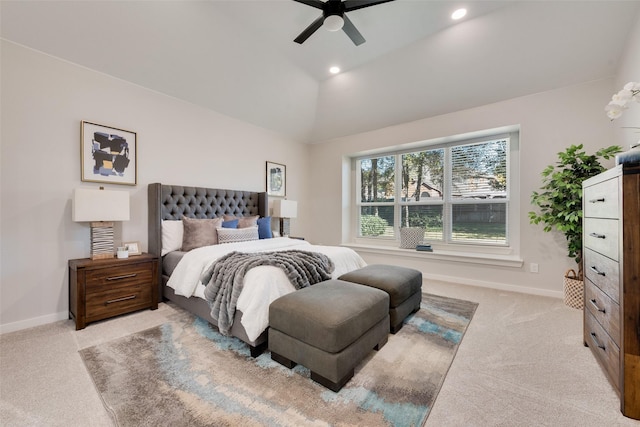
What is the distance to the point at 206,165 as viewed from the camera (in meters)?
4.02

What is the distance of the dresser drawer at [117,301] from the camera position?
2539 millimetres

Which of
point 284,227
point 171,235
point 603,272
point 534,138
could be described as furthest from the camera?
point 284,227

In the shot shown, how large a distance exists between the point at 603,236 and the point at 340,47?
3426mm

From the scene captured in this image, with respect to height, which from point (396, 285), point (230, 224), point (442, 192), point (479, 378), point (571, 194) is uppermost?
point (442, 192)

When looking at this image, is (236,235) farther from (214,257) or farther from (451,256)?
(451,256)

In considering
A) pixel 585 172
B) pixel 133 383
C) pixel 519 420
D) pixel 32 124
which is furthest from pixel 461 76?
pixel 32 124

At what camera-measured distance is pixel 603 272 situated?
67.0 inches

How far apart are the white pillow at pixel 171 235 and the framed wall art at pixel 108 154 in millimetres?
658

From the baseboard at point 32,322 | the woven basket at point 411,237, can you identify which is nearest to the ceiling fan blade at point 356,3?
the woven basket at point 411,237

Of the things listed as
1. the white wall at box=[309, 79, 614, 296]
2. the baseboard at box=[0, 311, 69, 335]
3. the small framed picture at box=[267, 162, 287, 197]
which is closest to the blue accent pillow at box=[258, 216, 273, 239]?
the small framed picture at box=[267, 162, 287, 197]

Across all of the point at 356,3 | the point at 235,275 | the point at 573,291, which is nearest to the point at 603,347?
the point at 573,291

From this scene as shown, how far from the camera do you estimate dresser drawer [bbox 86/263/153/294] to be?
8.30ft

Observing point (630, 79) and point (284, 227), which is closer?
point (630, 79)

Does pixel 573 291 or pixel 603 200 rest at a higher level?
pixel 603 200
